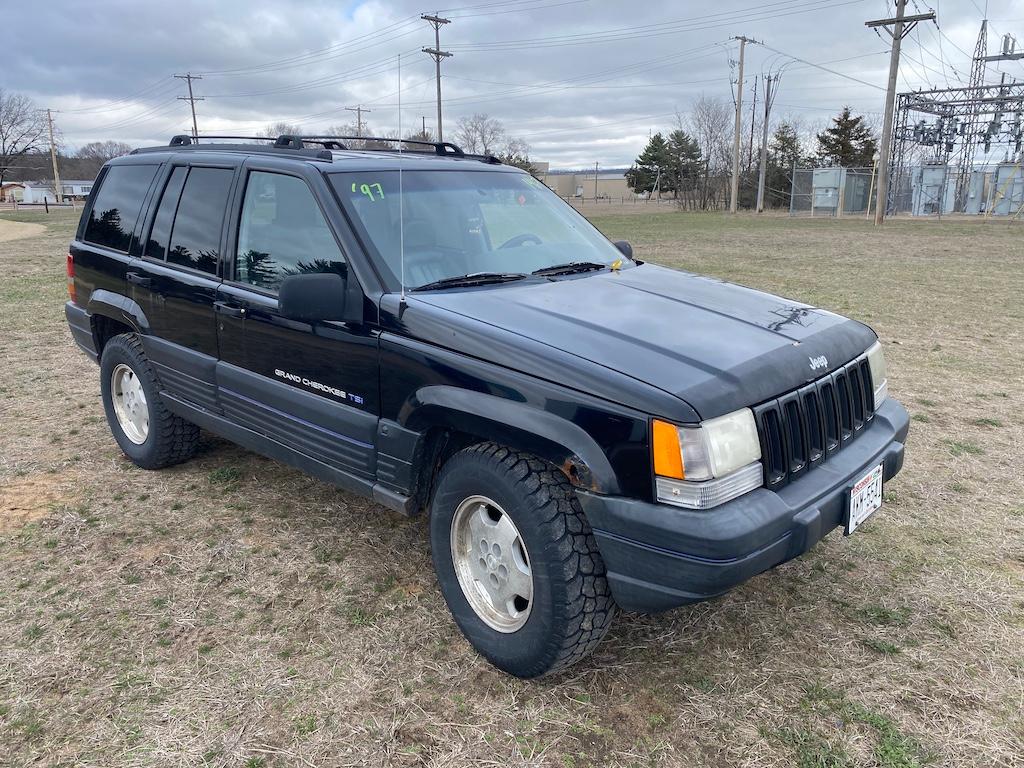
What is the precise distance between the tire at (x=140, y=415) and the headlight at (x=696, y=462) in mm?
3243

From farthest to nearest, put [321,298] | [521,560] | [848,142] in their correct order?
1. [848,142]
2. [321,298]
3. [521,560]

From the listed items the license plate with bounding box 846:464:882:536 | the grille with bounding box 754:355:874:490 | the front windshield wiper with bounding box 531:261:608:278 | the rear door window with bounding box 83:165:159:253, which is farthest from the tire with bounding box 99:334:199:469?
the license plate with bounding box 846:464:882:536

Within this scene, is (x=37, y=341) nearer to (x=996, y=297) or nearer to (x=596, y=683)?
(x=596, y=683)

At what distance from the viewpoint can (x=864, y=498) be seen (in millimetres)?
2824

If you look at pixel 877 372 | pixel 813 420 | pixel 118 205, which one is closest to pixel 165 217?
pixel 118 205

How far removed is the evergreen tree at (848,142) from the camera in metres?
54.6

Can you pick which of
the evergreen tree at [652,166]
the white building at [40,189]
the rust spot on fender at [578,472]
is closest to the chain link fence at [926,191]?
the evergreen tree at [652,166]

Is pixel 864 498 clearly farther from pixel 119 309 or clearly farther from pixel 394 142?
pixel 119 309

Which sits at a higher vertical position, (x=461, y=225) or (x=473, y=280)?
(x=461, y=225)

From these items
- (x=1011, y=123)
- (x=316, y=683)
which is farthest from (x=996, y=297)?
(x=1011, y=123)

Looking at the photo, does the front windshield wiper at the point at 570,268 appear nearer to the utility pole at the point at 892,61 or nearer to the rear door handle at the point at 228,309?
the rear door handle at the point at 228,309

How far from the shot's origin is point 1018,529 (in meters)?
3.88

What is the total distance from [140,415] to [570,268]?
9.47 feet

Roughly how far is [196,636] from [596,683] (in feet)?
5.25
